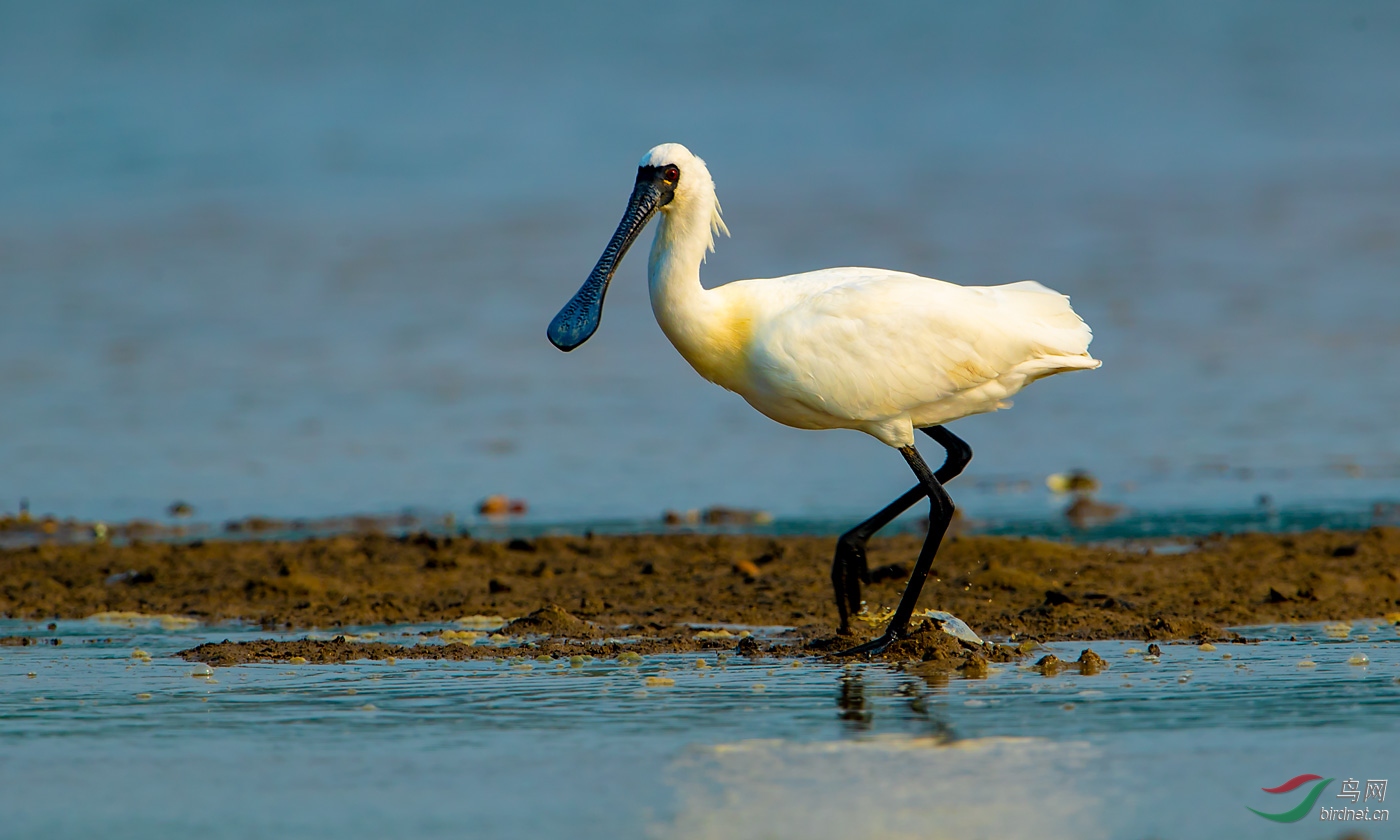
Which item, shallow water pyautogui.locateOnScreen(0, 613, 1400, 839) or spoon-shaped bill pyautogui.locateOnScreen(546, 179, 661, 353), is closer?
shallow water pyautogui.locateOnScreen(0, 613, 1400, 839)

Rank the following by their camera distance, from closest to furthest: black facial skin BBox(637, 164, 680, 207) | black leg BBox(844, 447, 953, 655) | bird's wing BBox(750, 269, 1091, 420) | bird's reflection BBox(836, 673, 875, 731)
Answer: bird's reflection BBox(836, 673, 875, 731)
black leg BBox(844, 447, 953, 655)
bird's wing BBox(750, 269, 1091, 420)
black facial skin BBox(637, 164, 680, 207)

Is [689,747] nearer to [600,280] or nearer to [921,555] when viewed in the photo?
[921,555]

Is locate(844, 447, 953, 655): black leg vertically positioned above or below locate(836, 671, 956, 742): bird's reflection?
above

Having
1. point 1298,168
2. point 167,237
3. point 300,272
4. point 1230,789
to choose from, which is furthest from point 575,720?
point 1298,168

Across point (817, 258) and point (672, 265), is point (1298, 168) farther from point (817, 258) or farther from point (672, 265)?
point (672, 265)

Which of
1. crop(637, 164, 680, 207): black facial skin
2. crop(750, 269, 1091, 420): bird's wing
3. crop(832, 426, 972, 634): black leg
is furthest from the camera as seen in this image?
crop(637, 164, 680, 207): black facial skin

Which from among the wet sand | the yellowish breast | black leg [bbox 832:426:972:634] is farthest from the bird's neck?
the wet sand

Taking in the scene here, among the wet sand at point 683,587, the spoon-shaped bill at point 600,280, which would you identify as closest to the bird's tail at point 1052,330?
the wet sand at point 683,587

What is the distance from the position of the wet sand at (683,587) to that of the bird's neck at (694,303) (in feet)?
4.36

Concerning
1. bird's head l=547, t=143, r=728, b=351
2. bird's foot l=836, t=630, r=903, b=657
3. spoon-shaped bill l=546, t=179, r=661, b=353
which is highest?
bird's head l=547, t=143, r=728, b=351
